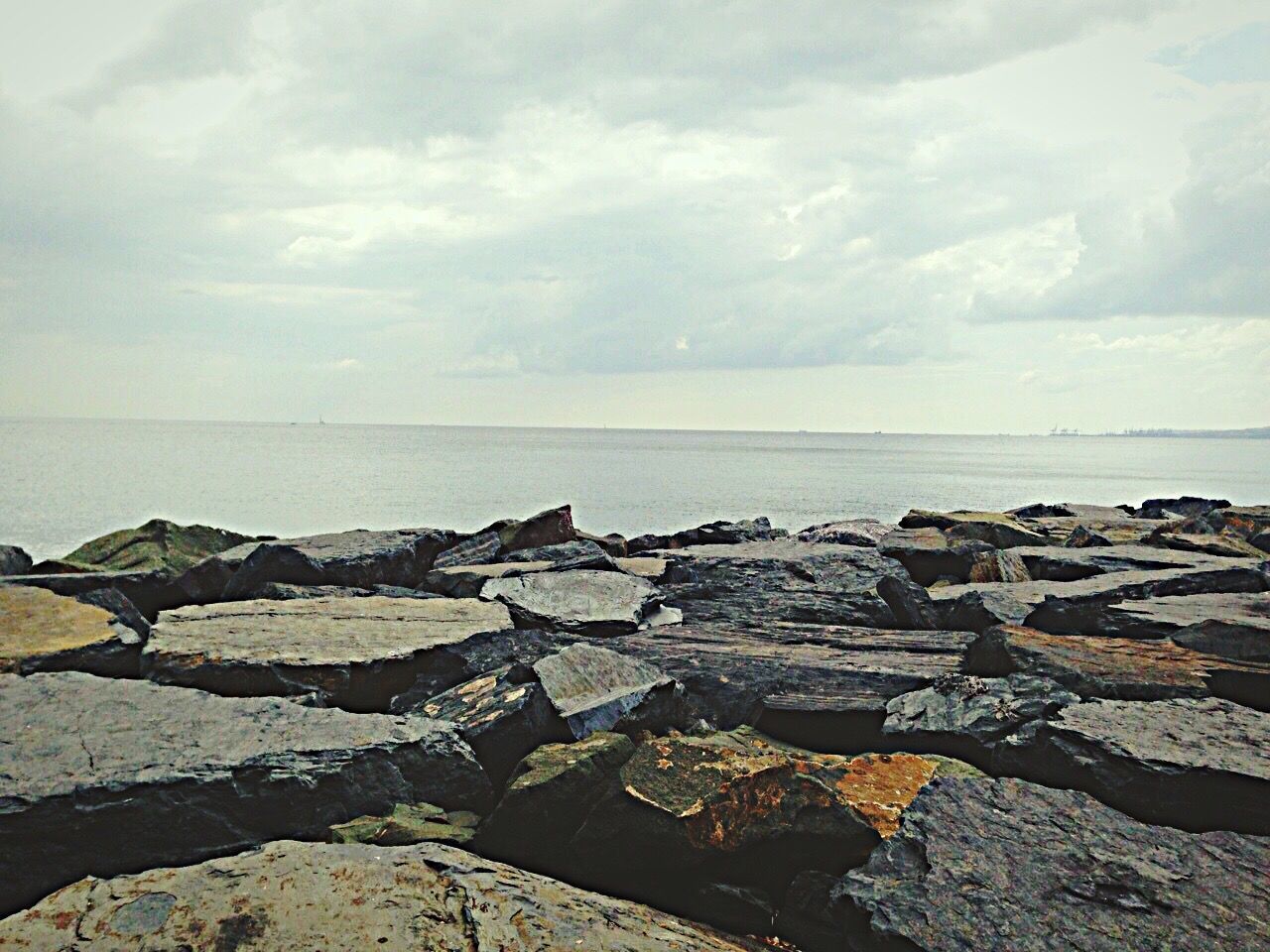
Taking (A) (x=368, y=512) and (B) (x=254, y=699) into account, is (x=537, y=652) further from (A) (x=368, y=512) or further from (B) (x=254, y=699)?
(A) (x=368, y=512)

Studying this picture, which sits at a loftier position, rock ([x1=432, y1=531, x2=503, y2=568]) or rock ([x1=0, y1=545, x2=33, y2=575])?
rock ([x1=432, y1=531, x2=503, y2=568])

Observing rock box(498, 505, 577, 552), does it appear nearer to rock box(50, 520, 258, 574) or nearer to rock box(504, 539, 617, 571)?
rock box(504, 539, 617, 571)

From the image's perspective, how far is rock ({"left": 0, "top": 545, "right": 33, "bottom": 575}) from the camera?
7.74 meters

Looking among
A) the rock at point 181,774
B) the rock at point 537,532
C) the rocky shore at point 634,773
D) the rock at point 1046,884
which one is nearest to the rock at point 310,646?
the rocky shore at point 634,773

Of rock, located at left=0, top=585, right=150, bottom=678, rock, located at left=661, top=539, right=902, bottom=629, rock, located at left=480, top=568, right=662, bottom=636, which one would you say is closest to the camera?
rock, located at left=0, top=585, right=150, bottom=678

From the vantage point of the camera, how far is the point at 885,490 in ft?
145

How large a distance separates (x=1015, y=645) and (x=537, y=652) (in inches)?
89.2

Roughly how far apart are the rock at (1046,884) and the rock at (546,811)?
2.87ft

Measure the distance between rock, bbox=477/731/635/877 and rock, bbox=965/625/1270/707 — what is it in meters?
2.16

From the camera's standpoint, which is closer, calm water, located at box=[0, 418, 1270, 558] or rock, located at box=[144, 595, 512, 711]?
rock, located at box=[144, 595, 512, 711]

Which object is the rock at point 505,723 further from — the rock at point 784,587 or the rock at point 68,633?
the rock at point 784,587

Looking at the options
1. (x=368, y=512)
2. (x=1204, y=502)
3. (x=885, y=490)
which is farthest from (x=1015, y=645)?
(x=885, y=490)

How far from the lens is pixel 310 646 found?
14.0 feet

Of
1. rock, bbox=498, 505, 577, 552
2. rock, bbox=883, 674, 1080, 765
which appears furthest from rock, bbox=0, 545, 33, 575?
rock, bbox=883, 674, 1080, 765
